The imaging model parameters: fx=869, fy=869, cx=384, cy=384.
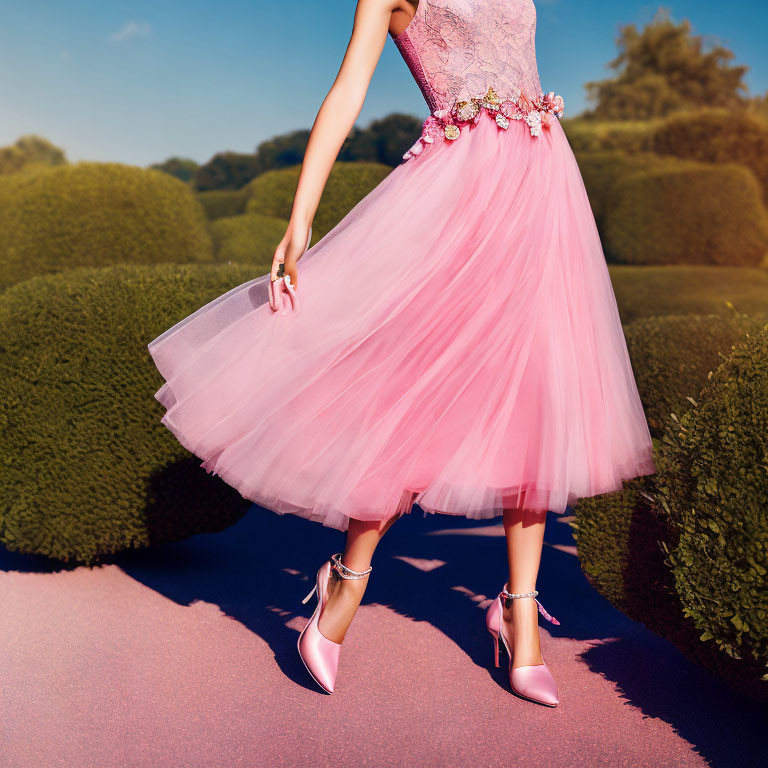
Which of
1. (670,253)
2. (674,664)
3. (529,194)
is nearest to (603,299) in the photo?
(529,194)

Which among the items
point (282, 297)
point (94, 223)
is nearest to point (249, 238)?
point (94, 223)

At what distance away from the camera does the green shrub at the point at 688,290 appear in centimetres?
682

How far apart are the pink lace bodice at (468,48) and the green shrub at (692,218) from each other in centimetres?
795

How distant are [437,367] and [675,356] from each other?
194 cm

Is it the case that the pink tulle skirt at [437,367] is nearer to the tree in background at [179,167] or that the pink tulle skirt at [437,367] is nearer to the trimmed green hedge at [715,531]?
the trimmed green hedge at [715,531]

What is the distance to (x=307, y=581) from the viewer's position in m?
3.63

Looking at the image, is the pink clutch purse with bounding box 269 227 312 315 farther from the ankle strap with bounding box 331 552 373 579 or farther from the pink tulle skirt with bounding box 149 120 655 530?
the ankle strap with bounding box 331 552 373 579

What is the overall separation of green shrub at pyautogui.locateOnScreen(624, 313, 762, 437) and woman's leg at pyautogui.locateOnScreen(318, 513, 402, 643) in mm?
1739

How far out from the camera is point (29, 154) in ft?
44.6

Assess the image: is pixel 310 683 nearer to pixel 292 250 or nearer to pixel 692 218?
pixel 292 250

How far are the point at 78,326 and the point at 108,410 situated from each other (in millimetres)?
366

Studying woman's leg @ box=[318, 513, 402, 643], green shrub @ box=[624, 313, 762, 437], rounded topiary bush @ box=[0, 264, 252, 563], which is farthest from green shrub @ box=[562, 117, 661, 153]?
woman's leg @ box=[318, 513, 402, 643]

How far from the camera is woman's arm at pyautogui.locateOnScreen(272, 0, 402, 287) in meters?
2.38

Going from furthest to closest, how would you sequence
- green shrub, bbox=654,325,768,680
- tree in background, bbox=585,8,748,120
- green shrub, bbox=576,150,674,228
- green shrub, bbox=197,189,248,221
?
tree in background, bbox=585,8,748,120, green shrub, bbox=197,189,248,221, green shrub, bbox=576,150,674,228, green shrub, bbox=654,325,768,680
